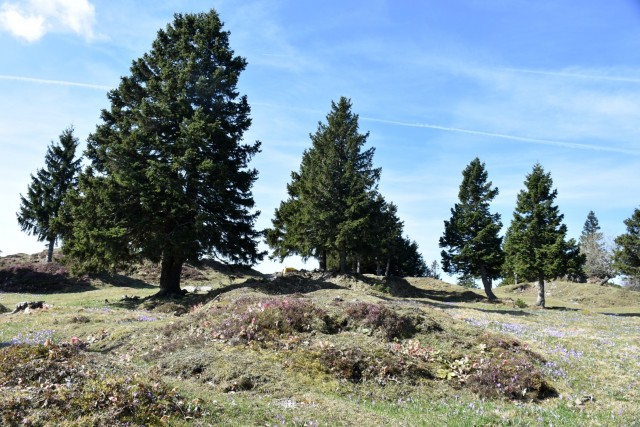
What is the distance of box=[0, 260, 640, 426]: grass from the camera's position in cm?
592

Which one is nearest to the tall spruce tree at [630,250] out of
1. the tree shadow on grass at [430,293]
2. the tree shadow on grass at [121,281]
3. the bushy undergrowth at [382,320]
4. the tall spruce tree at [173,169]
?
the tree shadow on grass at [430,293]

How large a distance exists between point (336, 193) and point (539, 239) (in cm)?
1895

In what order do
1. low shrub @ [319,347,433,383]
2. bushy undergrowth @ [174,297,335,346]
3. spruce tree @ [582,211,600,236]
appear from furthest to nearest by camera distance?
spruce tree @ [582,211,600,236] < bushy undergrowth @ [174,297,335,346] < low shrub @ [319,347,433,383]

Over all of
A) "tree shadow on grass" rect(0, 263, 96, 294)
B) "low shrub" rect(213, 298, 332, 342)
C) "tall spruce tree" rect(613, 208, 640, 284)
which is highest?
"tall spruce tree" rect(613, 208, 640, 284)

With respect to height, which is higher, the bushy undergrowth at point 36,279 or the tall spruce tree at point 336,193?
the tall spruce tree at point 336,193

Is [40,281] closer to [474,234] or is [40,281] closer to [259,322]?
[259,322]

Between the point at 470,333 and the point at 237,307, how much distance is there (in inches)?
273

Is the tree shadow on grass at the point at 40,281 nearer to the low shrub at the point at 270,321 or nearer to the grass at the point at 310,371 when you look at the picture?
the grass at the point at 310,371

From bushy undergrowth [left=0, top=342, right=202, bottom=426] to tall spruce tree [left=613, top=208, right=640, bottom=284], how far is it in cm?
5128

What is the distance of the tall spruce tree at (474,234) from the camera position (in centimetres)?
4241

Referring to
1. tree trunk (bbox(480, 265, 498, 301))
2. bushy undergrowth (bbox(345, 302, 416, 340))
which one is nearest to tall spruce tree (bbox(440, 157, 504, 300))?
tree trunk (bbox(480, 265, 498, 301))

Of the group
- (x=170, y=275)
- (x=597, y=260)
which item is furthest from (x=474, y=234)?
(x=597, y=260)

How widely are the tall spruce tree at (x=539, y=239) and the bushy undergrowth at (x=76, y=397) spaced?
37103 mm

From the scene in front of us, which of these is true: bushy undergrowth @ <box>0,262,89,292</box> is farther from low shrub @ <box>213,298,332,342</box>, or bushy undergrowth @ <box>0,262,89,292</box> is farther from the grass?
low shrub @ <box>213,298,332,342</box>
